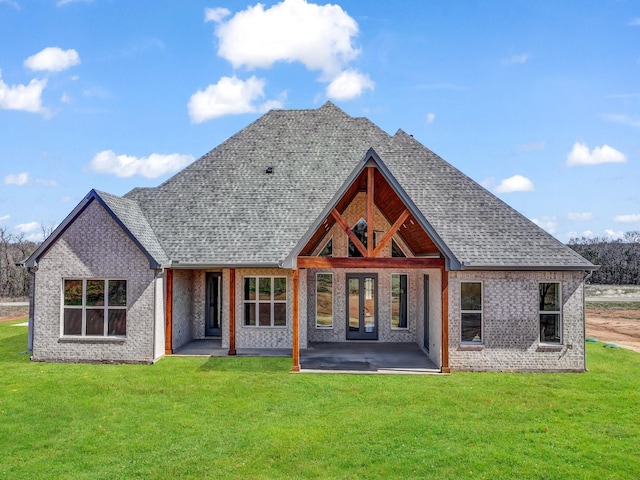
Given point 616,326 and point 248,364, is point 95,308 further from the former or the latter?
point 616,326

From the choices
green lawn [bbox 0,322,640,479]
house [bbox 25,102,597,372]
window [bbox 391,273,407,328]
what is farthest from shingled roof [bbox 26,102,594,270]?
green lawn [bbox 0,322,640,479]

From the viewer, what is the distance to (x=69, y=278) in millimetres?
15078

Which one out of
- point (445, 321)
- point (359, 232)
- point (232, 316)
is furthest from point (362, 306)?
point (232, 316)

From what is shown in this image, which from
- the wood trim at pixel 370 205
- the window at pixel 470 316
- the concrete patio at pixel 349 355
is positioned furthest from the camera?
the window at pixel 470 316

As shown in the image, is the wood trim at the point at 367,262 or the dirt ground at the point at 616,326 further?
the dirt ground at the point at 616,326

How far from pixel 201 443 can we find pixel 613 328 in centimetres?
2468

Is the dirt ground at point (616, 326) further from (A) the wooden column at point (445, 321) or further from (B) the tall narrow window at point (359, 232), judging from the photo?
(B) the tall narrow window at point (359, 232)

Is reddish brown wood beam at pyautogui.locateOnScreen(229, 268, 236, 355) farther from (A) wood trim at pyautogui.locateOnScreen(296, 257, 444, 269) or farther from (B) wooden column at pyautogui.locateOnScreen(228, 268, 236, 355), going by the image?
(A) wood trim at pyautogui.locateOnScreen(296, 257, 444, 269)

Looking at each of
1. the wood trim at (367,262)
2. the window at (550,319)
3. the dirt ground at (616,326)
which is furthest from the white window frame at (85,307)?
the dirt ground at (616,326)

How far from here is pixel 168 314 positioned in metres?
15.7

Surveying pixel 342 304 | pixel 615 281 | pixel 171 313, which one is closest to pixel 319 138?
pixel 342 304

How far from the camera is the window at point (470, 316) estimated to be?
14.3 metres

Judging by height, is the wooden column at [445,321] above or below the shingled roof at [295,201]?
below

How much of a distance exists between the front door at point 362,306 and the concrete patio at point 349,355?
53 centimetres
